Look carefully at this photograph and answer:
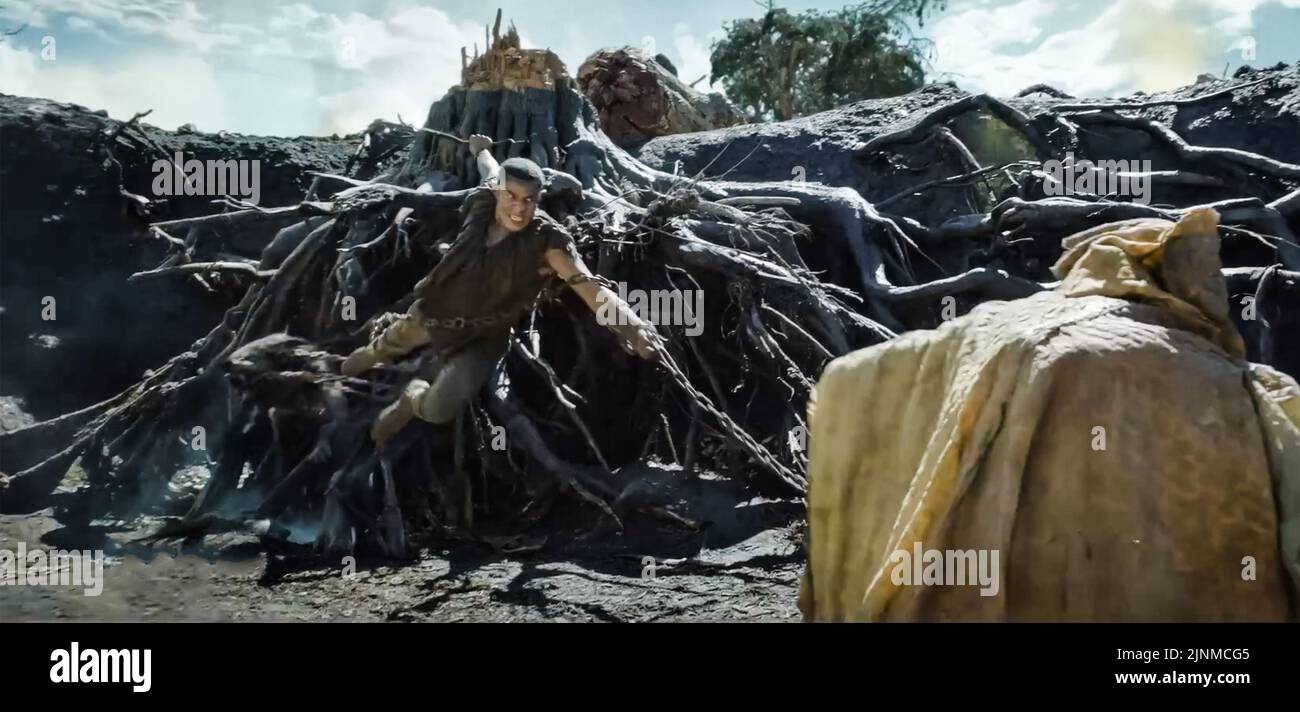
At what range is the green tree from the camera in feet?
44.2

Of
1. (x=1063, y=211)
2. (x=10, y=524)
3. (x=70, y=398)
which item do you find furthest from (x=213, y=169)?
(x=1063, y=211)

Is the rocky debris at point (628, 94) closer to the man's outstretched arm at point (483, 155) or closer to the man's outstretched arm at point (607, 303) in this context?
the man's outstretched arm at point (483, 155)

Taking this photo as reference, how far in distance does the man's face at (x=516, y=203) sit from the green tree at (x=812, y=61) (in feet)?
30.9

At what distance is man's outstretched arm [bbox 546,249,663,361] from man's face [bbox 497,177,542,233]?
0.68 feet

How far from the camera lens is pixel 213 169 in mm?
8430

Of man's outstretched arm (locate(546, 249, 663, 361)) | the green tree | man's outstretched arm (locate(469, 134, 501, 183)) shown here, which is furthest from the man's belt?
the green tree

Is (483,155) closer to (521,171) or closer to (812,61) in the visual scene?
(521,171)

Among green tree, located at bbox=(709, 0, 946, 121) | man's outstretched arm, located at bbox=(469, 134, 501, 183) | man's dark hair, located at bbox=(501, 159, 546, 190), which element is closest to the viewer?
man's dark hair, located at bbox=(501, 159, 546, 190)

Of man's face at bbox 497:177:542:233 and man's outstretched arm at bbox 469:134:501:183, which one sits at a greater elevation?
man's outstretched arm at bbox 469:134:501:183

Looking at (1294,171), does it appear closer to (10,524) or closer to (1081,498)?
(1081,498)

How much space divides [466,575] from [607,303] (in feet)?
4.43

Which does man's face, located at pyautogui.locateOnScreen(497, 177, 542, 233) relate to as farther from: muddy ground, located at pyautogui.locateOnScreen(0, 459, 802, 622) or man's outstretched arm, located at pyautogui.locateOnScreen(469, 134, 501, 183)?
muddy ground, located at pyautogui.locateOnScreen(0, 459, 802, 622)

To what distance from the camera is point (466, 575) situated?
484 cm

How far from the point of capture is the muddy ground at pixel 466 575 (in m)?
4.25
